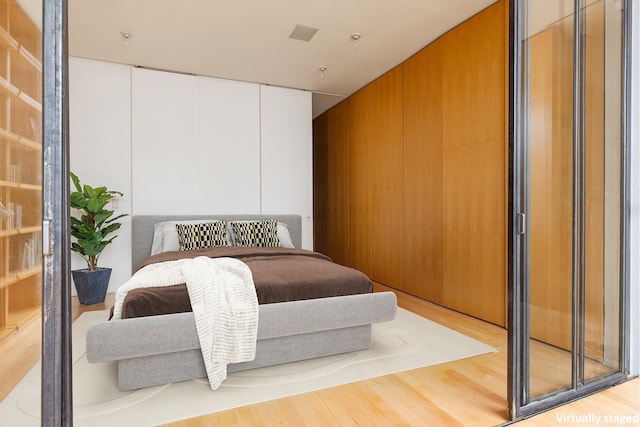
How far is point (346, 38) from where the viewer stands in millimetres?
3561

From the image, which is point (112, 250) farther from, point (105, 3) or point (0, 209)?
point (0, 209)

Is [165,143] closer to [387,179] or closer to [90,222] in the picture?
[90,222]

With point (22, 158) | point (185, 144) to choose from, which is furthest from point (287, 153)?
point (22, 158)

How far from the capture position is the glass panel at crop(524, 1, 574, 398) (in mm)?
1736

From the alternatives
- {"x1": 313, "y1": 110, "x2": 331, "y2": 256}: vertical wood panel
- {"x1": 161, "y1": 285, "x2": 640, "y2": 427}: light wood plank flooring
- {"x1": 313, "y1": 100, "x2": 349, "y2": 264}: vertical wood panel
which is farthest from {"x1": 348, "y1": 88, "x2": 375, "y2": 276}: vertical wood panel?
{"x1": 161, "y1": 285, "x2": 640, "y2": 427}: light wood plank flooring

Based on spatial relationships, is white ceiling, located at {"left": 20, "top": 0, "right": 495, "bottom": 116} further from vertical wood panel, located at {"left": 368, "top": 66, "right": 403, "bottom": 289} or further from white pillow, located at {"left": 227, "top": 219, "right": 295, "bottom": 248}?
white pillow, located at {"left": 227, "top": 219, "right": 295, "bottom": 248}

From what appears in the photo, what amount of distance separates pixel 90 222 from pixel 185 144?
137 cm

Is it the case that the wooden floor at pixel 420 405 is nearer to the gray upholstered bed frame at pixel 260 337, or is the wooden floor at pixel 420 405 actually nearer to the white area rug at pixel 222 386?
the white area rug at pixel 222 386

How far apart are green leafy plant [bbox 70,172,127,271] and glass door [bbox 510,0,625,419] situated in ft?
12.3

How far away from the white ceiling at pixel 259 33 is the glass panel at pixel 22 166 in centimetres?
213

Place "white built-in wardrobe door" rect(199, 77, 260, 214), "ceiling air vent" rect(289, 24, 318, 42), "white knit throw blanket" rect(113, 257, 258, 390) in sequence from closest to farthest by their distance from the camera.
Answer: "white knit throw blanket" rect(113, 257, 258, 390)
"ceiling air vent" rect(289, 24, 318, 42)
"white built-in wardrobe door" rect(199, 77, 260, 214)

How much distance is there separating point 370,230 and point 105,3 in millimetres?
3742

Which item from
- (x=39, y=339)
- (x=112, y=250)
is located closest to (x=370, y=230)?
(x=112, y=250)

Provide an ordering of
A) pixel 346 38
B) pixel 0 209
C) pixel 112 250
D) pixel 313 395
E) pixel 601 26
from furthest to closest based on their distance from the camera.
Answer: pixel 112 250, pixel 346 38, pixel 601 26, pixel 313 395, pixel 0 209
